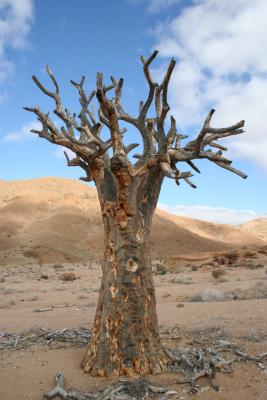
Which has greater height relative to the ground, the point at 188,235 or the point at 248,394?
the point at 188,235

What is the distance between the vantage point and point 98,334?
576cm

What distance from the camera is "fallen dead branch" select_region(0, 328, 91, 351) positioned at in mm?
7019

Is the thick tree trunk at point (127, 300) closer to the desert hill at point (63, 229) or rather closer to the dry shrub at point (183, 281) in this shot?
the dry shrub at point (183, 281)

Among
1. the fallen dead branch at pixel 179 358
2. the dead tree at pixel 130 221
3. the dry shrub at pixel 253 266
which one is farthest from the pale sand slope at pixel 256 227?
the dead tree at pixel 130 221

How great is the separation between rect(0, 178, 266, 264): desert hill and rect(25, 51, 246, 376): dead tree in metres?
24.6

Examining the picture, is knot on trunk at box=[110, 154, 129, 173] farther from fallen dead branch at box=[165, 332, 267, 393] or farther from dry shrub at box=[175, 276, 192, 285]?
dry shrub at box=[175, 276, 192, 285]

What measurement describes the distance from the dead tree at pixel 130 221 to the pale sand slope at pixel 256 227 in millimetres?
80547

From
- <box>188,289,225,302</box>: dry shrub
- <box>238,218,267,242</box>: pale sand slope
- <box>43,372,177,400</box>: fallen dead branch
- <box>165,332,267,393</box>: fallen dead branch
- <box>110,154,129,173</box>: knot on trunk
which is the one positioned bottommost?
<box>43,372,177,400</box>: fallen dead branch

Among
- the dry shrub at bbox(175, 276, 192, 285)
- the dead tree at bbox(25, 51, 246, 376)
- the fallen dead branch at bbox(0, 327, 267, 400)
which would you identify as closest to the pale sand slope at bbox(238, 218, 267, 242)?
the dry shrub at bbox(175, 276, 192, 285)

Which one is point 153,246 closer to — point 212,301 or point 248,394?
point 212,301

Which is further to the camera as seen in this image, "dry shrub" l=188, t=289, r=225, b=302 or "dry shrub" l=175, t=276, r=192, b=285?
"dry shrub" l=175, t=276, r=192, b=285

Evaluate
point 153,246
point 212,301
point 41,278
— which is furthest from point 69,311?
point 153,246

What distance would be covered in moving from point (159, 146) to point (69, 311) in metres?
7.05

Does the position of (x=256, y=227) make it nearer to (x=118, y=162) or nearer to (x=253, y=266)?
(x=253, y=266)
